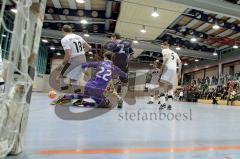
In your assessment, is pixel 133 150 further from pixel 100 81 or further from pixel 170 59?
pixel 170 59

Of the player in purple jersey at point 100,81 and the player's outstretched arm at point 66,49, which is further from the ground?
the player's outstretched arm at point 66,49

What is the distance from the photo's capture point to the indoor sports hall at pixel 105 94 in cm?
152

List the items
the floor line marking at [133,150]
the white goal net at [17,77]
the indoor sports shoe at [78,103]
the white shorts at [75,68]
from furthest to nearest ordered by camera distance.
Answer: the white shorts at [75,68]
the indoor sports shoe at [78,103]
the floor line marking at [133,150]
the white goal net at [17,77]

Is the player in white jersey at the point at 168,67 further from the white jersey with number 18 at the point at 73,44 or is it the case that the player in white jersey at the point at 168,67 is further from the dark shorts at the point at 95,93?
the white jersey with number 18 at the point at 73,44

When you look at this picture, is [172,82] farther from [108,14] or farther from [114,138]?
[108,14]

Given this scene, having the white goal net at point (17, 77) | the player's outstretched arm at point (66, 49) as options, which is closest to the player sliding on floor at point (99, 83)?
the player's outstretched arm at point (66, 49)

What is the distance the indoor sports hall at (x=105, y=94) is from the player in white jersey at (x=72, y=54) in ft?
0.08

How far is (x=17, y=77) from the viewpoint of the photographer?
1512 mm

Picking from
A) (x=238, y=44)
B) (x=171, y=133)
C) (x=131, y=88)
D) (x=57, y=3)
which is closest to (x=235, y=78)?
(x=238, y=44)

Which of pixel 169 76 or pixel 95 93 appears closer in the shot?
pixel 95 93

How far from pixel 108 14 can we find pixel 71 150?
1330cm

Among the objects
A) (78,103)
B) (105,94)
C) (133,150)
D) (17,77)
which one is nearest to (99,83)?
(105,94)

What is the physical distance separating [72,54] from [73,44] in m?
0.25

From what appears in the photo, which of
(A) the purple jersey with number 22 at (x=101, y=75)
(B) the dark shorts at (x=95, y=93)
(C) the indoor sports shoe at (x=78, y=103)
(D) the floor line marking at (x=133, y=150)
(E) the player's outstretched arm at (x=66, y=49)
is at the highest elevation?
(E) the player's outstretched arm at (x=66, y=49)
